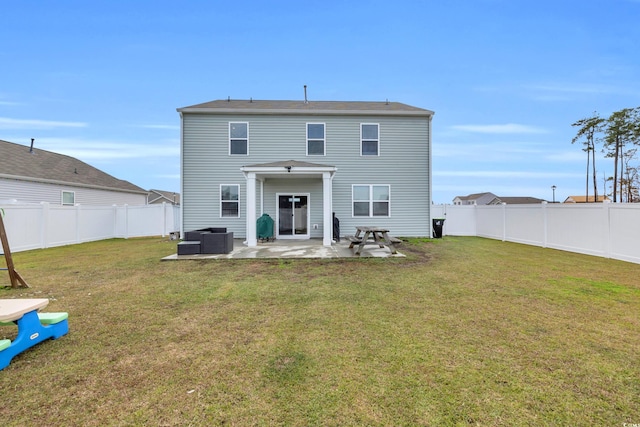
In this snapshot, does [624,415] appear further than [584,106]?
No

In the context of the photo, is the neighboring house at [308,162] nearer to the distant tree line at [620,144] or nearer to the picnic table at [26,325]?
the picnic table at [26,325]

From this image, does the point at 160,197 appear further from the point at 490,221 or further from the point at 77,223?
the point at 490,221

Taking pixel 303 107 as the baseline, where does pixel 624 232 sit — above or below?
below

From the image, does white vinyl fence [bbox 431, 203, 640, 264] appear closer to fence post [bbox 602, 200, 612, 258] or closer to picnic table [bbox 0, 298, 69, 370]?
fence post [bbox 602, 200, 612, 258]

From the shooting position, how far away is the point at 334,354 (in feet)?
9.34

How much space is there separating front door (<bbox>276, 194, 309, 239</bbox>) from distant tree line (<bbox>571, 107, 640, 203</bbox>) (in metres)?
28.2

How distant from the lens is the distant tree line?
83.1 feet

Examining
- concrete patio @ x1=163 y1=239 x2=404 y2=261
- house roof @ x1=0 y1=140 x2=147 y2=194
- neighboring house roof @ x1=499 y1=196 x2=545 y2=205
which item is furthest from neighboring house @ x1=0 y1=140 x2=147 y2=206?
neighboring house roof @ x1=499 y1=196 x2=545 y2=205

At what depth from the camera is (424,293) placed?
493 centimetres

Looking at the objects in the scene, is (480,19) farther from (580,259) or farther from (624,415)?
(624,415)

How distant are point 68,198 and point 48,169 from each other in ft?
6.16

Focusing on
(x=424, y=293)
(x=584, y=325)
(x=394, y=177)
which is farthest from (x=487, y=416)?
(x=394, y=177)

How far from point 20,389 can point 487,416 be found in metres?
3.64

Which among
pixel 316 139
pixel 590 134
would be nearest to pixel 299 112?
pixel 316 139
